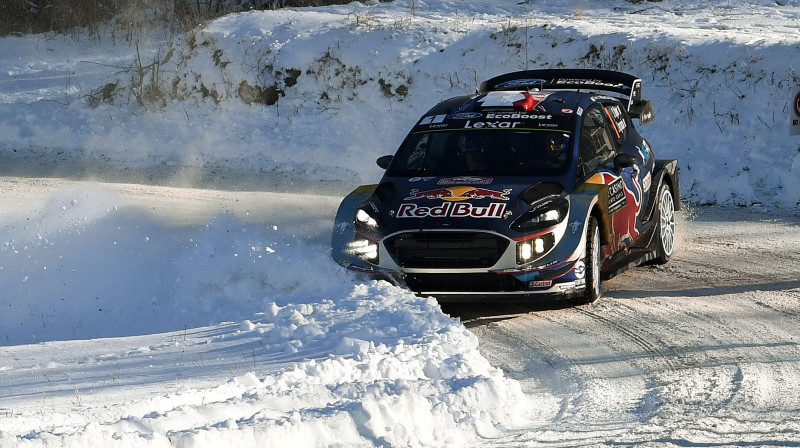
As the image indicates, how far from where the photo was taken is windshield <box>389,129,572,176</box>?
925cm

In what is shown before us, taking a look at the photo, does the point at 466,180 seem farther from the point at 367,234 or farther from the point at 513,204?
the point at 367,234

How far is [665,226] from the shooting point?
10.6 meters

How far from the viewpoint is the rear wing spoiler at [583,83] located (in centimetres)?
1123

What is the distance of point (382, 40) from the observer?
784 inches

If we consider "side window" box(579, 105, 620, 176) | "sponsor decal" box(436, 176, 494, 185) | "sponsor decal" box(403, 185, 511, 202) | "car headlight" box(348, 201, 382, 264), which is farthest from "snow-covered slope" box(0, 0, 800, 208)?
"car headlight" box(348, 201, 382, 264)

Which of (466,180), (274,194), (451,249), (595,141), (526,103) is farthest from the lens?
(274,194)

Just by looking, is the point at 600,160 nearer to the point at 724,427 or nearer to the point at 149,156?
the point at 724,427

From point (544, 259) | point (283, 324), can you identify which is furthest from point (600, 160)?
point (283, 324)

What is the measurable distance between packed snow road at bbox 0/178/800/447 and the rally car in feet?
1.01

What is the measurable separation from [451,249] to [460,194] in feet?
1.63

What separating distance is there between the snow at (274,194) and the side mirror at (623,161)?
227 cm

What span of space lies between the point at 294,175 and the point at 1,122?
19.3 ft

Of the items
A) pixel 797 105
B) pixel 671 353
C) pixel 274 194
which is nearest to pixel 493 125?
pixel 671 353

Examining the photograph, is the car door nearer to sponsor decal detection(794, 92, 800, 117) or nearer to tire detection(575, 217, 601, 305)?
tire detection(575, 217, 601, 305)
